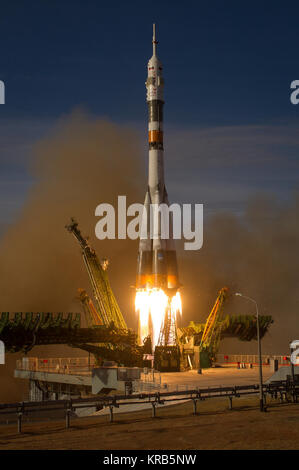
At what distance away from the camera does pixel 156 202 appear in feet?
266

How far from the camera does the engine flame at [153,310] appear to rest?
7906 centimetres

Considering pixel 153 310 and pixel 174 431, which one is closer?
pixel 174 431

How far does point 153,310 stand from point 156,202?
15.6m

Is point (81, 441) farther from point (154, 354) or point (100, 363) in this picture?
point (100, 363)

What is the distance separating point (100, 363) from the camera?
76.8 metres

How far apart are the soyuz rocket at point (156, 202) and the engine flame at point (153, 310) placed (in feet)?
4.39

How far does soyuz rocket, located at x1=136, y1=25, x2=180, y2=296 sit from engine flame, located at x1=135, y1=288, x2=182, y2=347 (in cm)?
134

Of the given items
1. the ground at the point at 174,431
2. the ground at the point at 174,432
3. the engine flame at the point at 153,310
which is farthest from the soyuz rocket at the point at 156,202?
the ground at the point at 174,432

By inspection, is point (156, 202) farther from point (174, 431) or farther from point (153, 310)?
point (174, 431)

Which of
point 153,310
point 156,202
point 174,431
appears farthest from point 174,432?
point 156,202

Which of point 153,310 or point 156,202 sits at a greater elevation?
point 156,202

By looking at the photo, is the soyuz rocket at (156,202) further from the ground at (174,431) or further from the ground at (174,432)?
the ground at (174,432)
